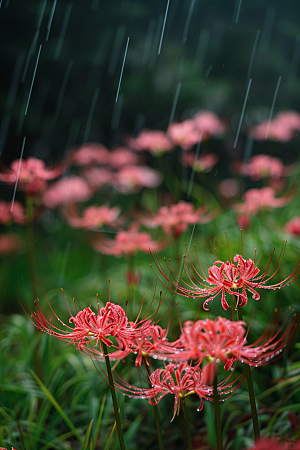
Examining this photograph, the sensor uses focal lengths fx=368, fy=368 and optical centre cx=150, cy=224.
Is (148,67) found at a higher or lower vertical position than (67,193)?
higher

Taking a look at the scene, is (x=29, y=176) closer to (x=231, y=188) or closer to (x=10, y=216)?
(x=10, y=216)

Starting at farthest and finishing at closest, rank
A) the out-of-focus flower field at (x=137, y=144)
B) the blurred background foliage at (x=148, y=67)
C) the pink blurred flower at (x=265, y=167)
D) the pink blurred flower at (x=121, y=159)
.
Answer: the blurred background foliage at (x=148, y=67)
the pink blurred flower at (x=121, y=159)
the pink blurred flower at (x=265, y=167)
the out-of-focus flower field at (x=137, y=144)

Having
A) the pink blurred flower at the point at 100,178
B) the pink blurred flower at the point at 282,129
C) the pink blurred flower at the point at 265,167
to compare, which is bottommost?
the pink blurred flower at the point at 100,178

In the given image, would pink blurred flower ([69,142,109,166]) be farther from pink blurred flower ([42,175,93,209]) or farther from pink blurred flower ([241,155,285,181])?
pink blurred flower ([241,155,285,181])

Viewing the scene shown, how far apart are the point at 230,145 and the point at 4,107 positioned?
3200 mm

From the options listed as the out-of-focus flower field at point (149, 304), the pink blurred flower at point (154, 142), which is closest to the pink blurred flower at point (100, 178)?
the out-of-focus flower field at point (149, 304)

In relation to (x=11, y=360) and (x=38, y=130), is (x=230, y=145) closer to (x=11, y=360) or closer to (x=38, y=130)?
(x=38, y=130)

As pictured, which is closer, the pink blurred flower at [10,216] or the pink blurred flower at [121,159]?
the pink blurred flower at [10,216]

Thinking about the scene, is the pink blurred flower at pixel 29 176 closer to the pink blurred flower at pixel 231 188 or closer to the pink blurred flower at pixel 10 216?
the pink blurred flower at pixel 10 216

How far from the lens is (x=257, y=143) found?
5512 millimetres

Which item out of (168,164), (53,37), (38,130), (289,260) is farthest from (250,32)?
(289,260)

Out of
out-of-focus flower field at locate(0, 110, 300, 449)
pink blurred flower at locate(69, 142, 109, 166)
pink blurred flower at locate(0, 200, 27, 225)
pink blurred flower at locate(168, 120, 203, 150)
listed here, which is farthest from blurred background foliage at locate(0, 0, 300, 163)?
pink blurred flower at locate(0, 200, 27, 225)

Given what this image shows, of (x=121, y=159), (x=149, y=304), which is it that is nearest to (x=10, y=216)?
(x=149, y=304)

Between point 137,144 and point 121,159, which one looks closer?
point 137,144
